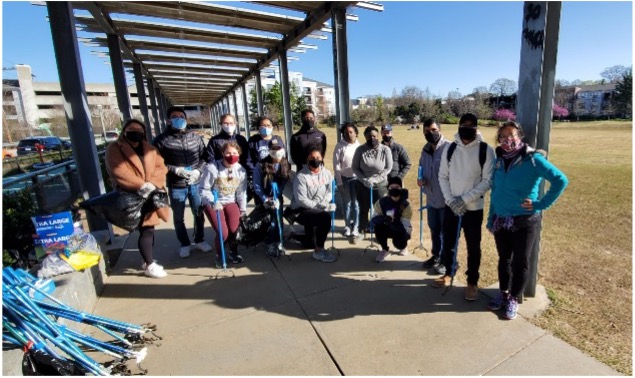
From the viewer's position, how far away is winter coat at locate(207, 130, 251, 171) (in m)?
4.22

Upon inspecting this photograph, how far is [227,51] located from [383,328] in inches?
270

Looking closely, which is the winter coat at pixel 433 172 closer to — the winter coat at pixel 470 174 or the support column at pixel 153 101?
the winter coat at pixel 470 174

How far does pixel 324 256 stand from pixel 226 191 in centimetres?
142

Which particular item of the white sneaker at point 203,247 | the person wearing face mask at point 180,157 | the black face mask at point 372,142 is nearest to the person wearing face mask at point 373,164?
the black face mask at point 372,142

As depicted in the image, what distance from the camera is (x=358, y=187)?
183 inches

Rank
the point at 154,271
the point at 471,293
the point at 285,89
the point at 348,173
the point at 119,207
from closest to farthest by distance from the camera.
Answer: the point at 471,293 → the point at 119,207 → the point at 154,271 → the point at 348,173 → the point at 285,89

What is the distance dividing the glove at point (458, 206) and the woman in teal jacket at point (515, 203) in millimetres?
229

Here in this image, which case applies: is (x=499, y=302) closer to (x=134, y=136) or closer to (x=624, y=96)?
(x=134, y=136)

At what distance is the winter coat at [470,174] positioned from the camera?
9.50ft

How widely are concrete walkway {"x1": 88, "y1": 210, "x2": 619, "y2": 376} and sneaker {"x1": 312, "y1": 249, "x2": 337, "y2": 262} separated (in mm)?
90

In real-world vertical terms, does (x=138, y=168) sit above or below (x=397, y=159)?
above

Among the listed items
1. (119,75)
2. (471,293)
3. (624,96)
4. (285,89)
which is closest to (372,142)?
(471,293)

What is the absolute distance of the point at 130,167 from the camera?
11.4ft

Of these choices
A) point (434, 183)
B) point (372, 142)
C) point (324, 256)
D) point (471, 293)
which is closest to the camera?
point (471, 293)
